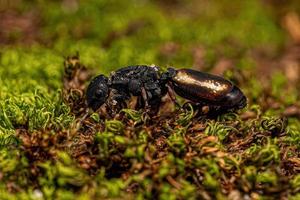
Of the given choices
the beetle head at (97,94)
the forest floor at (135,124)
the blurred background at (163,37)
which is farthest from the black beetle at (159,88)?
the blurred background at (163,37)

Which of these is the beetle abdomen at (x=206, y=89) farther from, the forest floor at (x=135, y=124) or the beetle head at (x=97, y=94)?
the beetle head at (x=97, y=94)

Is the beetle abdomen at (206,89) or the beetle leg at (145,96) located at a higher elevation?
the beetle abdomen at (206,89)

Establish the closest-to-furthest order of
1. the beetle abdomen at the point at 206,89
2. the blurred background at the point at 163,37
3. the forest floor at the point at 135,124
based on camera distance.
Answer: the forest floor at the point at 135,124
the beetle abdomen at the point at 206,89
the blurred background at the point at 163,37

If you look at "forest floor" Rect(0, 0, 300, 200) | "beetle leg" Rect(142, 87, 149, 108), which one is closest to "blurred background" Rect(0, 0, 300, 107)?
"forest floor" Rect(0, 0, 300, 200)

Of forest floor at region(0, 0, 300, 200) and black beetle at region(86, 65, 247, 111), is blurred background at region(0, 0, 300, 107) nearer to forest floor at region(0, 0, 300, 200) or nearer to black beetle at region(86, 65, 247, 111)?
forest floor at region(0, 0, 300, 200)

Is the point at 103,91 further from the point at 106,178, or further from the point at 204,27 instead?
the point at 204,27

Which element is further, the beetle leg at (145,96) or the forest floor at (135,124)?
the beetle leg at (145,96)

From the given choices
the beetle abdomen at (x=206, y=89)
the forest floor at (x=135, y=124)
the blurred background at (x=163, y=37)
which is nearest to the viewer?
the forest floor at (x=135, y=124)
